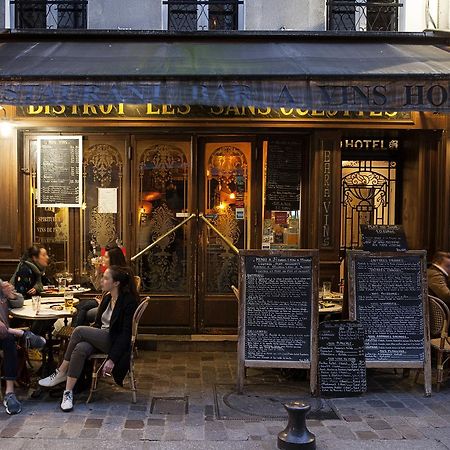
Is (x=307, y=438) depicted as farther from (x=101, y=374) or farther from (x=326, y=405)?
(x=101, y=374)

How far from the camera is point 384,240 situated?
23.0ft

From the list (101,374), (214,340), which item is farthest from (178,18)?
(101,374)

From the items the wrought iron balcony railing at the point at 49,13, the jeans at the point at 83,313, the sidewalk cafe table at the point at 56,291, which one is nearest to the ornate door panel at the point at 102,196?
the sidewalk cafe table at the point at 56,291

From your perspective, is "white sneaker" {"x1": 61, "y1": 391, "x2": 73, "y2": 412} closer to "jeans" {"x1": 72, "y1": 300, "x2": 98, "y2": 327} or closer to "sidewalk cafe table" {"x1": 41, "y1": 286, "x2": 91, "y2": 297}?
"jeans" {"x1": 72, "y1": 300, "x2": 98, "y2": 327}

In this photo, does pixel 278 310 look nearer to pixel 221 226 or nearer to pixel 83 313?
pixel 83 313

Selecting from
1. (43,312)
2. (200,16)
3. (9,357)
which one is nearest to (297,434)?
(9,357)

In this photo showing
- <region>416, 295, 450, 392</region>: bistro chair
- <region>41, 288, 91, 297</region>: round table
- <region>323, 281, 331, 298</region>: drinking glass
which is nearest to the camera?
<region>416, 295, 450, 392</region>: bistro chair

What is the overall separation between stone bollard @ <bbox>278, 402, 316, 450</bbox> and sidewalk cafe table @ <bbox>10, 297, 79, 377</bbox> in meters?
2.70

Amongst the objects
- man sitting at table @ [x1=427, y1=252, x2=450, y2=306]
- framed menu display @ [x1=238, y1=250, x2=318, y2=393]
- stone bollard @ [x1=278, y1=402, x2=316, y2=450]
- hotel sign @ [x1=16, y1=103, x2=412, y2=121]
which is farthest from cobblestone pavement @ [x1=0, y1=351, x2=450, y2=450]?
hotel sign @ [x1=16, y1=103, x2=412, y2=121]

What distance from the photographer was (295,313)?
669 cm

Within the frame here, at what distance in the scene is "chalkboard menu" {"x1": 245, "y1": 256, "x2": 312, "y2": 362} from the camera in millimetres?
6648

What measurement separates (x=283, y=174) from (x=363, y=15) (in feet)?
8.10

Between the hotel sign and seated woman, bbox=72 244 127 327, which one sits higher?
the hotel sign

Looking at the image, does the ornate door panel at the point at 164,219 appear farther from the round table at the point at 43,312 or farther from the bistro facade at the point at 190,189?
the round table at the point at 43,312
